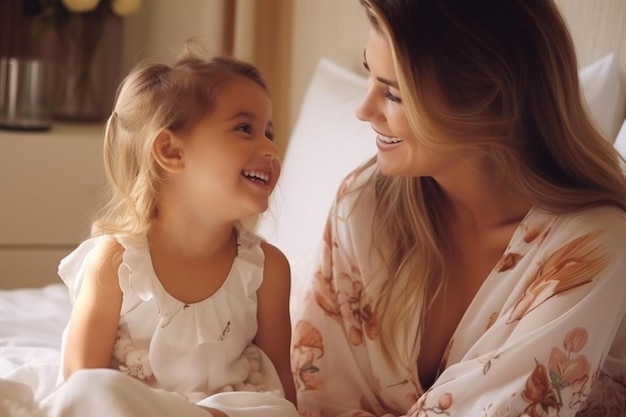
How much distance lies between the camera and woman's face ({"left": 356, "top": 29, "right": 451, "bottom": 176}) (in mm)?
1340

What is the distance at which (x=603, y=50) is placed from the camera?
1.75 m

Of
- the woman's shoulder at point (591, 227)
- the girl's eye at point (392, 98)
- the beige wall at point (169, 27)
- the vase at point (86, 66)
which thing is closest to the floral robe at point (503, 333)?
the woman's shoulder at point (591, 227)

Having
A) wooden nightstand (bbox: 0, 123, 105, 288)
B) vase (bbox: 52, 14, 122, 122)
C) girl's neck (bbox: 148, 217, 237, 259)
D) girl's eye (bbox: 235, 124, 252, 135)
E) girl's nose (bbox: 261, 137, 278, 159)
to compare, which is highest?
girl's eye (bbox: 235, 124, 252, 135)

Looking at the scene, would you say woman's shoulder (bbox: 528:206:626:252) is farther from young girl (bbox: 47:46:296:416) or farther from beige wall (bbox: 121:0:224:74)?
beige wall (bbox: 121:0:224:74)

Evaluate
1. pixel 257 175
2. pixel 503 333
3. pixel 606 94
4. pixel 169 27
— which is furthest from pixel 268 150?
pixel 169 27

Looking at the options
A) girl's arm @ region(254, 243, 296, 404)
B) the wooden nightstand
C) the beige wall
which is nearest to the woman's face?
girl's arm @ region(254, 243, 296, 404)

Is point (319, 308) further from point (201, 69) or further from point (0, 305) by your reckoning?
point (0, 305)

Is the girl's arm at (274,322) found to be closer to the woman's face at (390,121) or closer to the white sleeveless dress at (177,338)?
the white sleeveless dress at (177,338)

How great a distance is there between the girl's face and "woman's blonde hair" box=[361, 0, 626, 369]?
9.0 inches

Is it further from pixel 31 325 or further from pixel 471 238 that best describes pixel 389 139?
pixel 31 325

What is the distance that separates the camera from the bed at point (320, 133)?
65.8 inches

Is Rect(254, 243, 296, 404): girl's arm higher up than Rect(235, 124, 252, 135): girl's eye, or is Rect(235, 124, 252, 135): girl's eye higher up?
Rect(235, 124, 252, 135): girl's eye

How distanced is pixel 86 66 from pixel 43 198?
0.49 meters

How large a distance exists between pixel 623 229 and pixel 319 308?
473mm
